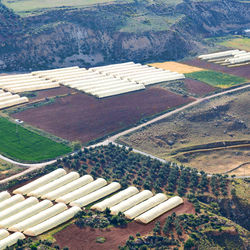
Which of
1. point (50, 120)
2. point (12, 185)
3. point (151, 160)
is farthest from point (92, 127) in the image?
point (12, 185)

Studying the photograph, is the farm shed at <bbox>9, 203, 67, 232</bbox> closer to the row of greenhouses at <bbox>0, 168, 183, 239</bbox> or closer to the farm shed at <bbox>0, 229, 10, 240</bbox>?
the row of greenhouses at <bbox>0, 168, 183, 239</bbox>

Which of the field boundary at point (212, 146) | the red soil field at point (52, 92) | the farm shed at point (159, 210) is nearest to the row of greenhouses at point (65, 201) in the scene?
the farm shed at point (159, 210)

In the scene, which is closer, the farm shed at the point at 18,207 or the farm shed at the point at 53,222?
the farm shed at the point at 53,222

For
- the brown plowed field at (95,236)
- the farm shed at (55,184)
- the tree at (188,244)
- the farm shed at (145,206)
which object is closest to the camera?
the brown plowed field at (95,236)

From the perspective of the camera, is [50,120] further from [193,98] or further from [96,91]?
[193,98]

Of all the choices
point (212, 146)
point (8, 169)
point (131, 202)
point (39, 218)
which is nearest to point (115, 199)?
point (131, 202)

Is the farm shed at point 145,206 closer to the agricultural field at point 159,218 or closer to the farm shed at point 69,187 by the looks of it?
the agricultural field at point 159,218

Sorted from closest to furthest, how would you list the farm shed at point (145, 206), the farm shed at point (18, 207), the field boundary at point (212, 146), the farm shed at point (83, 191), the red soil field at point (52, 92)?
the farm shed at point (18, 207)
the farm shed at point (145, 206)
the farm shed at point (83, 191)
the field boundary at point (212, 146)
the red soil field at point (52, 92)

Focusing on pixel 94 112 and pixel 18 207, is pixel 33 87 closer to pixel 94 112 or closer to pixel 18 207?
pixel 94 112
